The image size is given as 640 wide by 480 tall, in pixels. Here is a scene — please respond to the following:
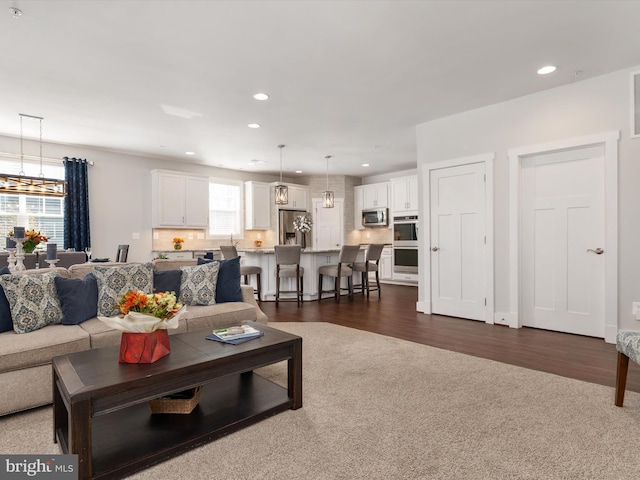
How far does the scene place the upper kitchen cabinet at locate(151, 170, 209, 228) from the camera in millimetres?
6914

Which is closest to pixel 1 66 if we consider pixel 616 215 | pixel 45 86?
pixel 45 86

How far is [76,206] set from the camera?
605cm

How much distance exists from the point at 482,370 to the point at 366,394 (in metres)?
1.07

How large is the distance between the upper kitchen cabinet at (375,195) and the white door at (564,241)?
15.0 feet

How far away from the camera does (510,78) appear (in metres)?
3.75

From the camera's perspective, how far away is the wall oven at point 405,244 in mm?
8039

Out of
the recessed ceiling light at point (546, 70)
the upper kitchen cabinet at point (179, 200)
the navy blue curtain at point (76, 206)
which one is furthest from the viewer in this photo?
the upper kitchen cabinet at point (179, 200)

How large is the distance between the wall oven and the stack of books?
6101 mm

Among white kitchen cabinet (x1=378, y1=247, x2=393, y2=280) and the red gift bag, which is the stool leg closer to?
the red gift bag

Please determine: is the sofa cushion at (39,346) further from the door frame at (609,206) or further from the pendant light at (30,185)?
the door frame at (609,206)

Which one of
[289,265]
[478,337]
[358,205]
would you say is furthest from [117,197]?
[478,337]

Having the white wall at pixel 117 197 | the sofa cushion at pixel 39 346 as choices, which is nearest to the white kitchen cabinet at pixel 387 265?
the white wall at pixel 117 197

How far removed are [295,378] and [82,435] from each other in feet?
3.68

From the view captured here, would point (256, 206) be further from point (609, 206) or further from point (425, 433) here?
point (425, 433)
